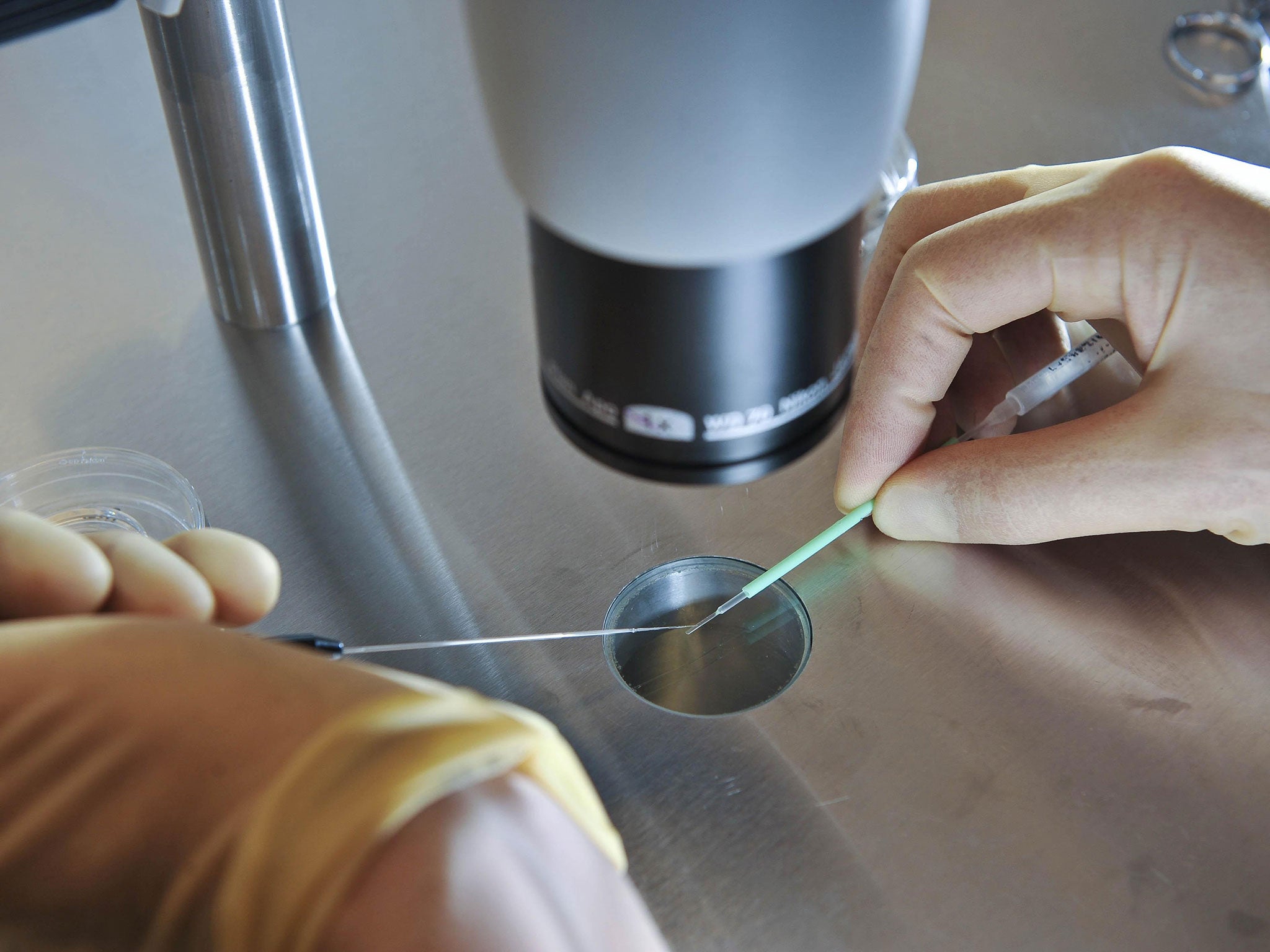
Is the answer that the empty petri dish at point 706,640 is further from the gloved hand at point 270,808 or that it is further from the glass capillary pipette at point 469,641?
the gloved hand at point 270,808

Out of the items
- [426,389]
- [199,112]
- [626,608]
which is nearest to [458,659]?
[626,608]

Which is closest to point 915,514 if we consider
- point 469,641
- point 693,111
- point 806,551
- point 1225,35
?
point 806,551

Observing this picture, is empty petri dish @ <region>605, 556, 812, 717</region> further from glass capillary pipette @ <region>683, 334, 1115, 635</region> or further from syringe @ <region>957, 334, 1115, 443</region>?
syringe @ <region>957, 334, 1115, 443</region>

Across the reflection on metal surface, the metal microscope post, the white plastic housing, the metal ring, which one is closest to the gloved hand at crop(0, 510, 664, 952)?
the white plastic housing

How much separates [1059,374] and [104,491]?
594 mm

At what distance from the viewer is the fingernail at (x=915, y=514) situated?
2.24 feet

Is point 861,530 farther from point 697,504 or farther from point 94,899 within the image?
point 94,899

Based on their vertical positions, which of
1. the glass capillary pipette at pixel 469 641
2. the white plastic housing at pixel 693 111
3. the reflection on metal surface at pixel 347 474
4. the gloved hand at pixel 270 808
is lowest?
the glass capillary pipette at pixel 469 641

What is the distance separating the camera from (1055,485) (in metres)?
0.65

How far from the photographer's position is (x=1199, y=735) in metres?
0.61

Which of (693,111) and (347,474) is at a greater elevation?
(693,111)

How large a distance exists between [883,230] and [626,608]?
12.0 inches

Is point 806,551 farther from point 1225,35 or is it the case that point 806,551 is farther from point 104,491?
point 1225,35

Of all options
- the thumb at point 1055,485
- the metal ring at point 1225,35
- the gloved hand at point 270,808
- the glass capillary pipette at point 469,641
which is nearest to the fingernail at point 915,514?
the thumb at point 1055,485
